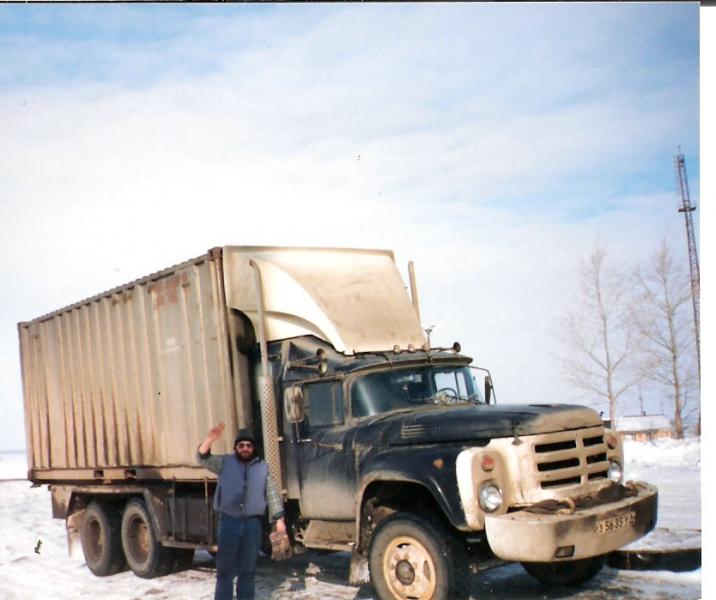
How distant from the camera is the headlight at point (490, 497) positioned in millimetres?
6105

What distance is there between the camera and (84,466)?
10617mm

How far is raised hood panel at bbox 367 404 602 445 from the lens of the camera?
6.33 m

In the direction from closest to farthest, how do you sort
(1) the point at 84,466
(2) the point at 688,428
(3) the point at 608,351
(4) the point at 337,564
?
(4) the point at 337,564, (1) the point at 84,466, (2) the point at 688,428, (3) the point at 608,351

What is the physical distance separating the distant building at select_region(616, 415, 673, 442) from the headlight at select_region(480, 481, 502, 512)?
10.8m

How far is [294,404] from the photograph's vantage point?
24.3 ft

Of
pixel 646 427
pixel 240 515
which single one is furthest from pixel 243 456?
pixel 646 427

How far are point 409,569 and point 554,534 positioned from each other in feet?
3.95

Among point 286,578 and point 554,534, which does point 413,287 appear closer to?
point 286,578

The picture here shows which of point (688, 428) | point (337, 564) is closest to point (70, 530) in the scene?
point (337, 564)

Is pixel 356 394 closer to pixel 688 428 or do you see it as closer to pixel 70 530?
pixel 70 530

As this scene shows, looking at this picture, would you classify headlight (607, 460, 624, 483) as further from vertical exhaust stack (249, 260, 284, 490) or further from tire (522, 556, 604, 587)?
vertical exhaust stack (249, 260, 284, 490)

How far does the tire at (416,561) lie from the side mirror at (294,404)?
131 cm

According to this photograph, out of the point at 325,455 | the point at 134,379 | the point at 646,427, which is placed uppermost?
the point at 134,379

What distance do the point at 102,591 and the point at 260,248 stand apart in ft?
13.9
